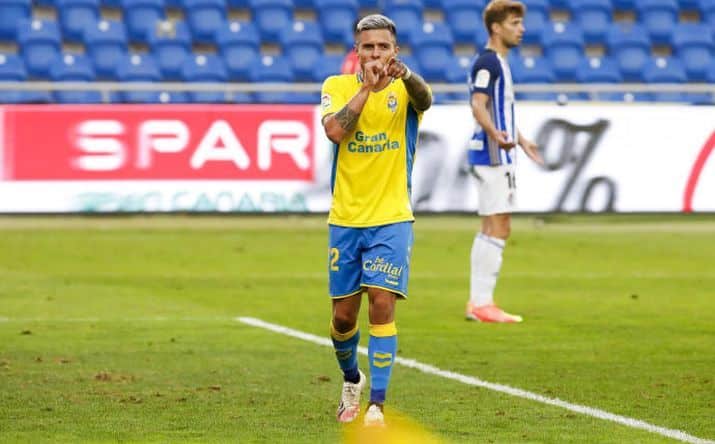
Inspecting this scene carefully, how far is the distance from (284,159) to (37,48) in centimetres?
536

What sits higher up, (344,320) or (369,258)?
(369,258)

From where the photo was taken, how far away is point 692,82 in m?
23.4

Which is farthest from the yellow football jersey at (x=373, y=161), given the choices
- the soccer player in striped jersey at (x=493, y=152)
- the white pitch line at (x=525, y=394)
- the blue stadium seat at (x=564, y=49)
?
the blue stadium seat at (x=564, y=49)

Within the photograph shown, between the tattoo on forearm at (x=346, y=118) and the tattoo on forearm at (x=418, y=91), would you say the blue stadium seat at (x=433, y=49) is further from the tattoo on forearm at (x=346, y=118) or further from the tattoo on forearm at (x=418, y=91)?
the tattoo on forearm at (x=346, y=118)

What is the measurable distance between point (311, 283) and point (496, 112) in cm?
341

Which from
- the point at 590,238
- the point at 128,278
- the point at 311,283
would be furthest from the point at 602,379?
the point at 590,238

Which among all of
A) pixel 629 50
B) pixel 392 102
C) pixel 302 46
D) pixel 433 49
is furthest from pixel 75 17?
pixel 392 102

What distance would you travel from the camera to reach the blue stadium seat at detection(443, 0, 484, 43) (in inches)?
910

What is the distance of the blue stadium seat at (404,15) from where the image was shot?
22.8 meters

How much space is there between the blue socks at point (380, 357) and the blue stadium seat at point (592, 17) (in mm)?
17292

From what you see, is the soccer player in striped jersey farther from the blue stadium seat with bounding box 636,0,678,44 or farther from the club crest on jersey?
the blue stadium seat with bounding box 636,0,678,44

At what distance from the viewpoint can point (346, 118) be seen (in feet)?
22.2

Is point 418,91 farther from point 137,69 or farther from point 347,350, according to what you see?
point 137,69

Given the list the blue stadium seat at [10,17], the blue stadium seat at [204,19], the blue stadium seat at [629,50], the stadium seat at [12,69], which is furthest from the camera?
the blue stadium seat at [629,50]
